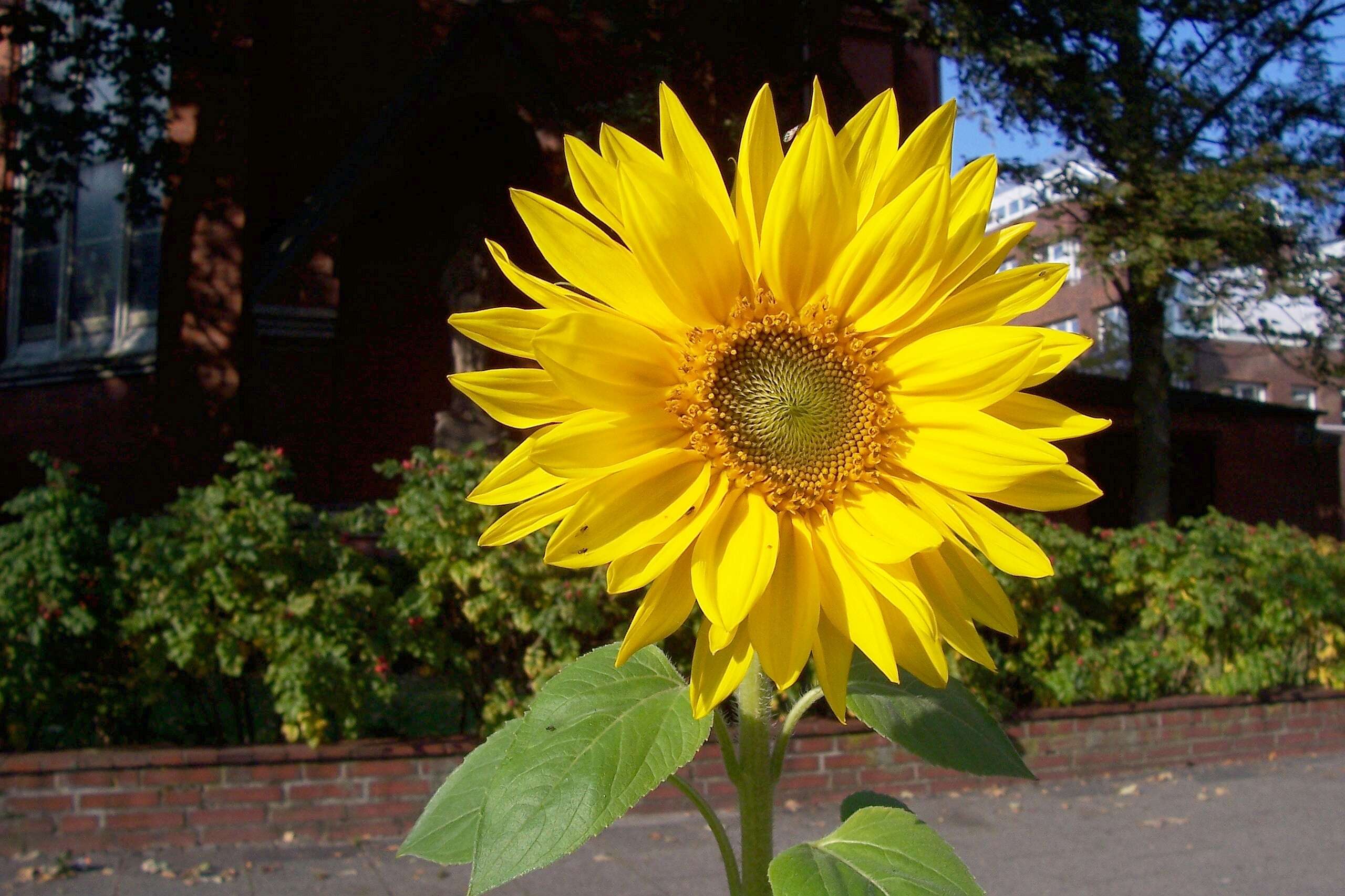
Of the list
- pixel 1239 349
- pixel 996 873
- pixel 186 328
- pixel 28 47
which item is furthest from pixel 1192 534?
pixel 1239 349

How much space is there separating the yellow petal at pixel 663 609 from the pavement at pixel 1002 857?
476cm

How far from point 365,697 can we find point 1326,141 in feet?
46.9

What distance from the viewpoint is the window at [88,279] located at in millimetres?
12453

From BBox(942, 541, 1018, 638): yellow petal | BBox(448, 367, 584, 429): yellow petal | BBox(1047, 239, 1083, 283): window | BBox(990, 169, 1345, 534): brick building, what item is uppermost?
BBox(1047, 239, 1083, 283): window

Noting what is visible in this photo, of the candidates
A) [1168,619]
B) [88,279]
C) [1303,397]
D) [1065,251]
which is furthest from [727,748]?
[1303,397]

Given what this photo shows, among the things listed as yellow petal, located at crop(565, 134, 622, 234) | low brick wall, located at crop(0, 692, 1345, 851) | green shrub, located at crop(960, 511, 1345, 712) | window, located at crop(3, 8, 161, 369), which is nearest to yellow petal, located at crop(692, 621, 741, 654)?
yellow petal, located at crop(565, 134, 622, 234)

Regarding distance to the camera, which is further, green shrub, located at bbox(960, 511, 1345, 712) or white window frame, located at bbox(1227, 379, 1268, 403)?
white window frame, located at bbox(1227, 379, 1268, 403)

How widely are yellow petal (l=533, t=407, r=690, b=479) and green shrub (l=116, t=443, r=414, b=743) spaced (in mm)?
5002

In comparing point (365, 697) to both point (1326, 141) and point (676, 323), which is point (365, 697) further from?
point (1326, 141)

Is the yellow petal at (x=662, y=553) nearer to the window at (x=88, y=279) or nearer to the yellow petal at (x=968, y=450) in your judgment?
the yellow petal at (x=968, y=450)

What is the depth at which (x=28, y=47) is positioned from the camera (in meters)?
13.4

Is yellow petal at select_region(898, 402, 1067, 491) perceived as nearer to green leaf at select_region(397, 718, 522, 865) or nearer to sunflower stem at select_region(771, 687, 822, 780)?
sunflower stem at select_region(771, 687, 822, 780)

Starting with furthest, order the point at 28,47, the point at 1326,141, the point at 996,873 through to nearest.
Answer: the point at 1326,141 < the point at 28,47 < the point at 996,873

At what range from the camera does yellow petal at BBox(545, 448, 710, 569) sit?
1.10 metres
